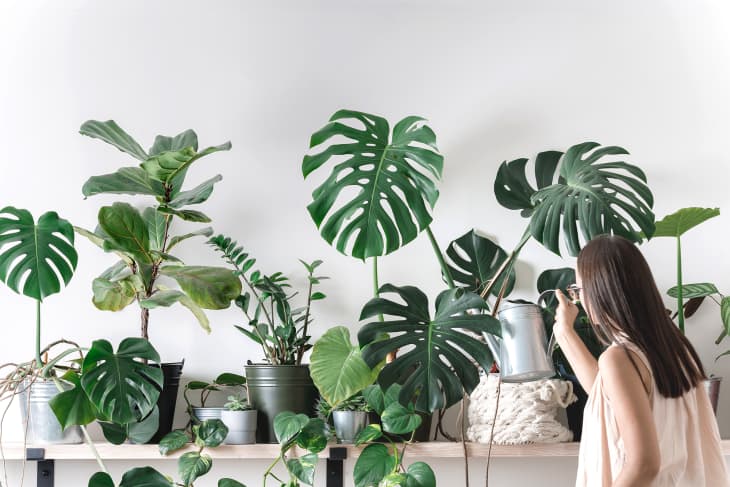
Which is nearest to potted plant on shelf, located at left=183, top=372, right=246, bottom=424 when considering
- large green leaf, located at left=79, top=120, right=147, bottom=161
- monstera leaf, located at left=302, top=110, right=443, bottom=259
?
monstera leaf, located at left=302, top=110, right=443, bottom=259

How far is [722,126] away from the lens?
95.0 inches

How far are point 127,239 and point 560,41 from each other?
4.76 ft

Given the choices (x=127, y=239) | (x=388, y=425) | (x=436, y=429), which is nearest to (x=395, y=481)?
(x=388, y=425)

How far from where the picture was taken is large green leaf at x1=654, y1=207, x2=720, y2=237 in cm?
213

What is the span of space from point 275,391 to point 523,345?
653 mm

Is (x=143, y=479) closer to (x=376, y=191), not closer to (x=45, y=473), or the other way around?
(x=45, y=473)

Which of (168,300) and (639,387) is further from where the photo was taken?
(168,300)

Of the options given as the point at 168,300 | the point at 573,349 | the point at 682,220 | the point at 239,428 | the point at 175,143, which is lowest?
the point at 239,428

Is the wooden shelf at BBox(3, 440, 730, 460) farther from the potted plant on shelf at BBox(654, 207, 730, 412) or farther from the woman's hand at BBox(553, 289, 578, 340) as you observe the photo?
the potted plant on shelf at BBox(654, 207, 730, 412)

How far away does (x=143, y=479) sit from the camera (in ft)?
6.14

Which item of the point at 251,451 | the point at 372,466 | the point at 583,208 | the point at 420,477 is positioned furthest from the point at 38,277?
the point at 583,208

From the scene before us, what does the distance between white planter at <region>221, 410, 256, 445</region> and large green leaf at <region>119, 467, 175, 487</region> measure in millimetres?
183

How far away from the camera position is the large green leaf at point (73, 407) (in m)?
1.82

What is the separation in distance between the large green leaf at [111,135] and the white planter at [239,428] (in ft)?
2.33
